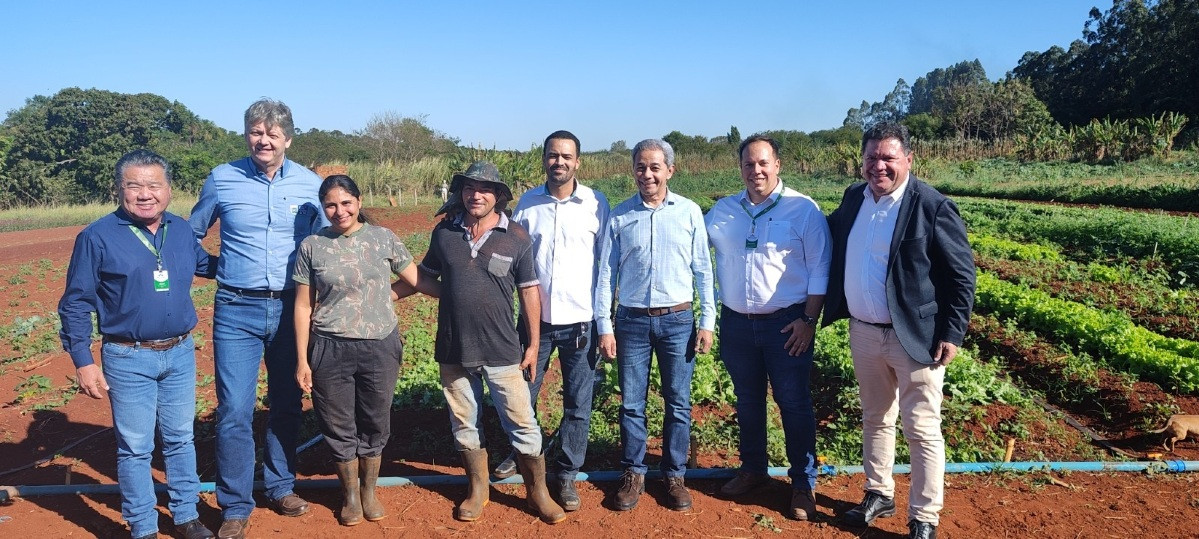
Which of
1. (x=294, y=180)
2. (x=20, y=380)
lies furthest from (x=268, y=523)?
(x=20, y=380)

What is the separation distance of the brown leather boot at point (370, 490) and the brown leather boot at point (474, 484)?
1.37ft

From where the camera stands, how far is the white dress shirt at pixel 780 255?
143 inches

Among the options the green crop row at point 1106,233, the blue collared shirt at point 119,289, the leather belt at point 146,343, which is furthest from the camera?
the green crop row at point 1106,233

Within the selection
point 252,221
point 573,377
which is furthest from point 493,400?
point 252,221

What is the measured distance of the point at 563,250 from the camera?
373cm

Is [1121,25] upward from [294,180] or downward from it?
upward

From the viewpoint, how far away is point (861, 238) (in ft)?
11.4

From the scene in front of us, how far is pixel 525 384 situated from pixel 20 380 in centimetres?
547

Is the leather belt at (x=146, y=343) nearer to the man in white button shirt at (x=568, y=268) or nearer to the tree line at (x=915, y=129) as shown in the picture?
the man in white button shirt at (x=568, y=268)

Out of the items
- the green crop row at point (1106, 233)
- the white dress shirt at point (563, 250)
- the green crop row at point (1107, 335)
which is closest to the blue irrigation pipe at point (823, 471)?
the white dress shirt at point (563, 250)

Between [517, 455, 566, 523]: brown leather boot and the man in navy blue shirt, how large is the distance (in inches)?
62.4

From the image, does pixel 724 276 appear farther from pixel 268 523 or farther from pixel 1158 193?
pixel 1158 193

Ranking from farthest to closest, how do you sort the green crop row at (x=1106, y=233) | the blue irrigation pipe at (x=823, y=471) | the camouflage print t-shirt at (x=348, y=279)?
the green crop row at (x=1106, y=233)
the blue irrigation pipe at (x=823, y=471)
the camouflage print t-shirt at (x=348, y=279)

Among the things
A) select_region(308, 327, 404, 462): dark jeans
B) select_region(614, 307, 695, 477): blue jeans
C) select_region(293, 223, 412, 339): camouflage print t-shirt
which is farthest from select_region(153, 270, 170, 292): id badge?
select_region(614, 307, 695, 477): blue jeans
